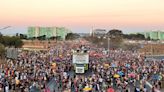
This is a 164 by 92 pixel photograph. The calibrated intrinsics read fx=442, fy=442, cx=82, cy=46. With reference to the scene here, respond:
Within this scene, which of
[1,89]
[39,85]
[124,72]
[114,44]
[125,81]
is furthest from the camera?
[114,44]

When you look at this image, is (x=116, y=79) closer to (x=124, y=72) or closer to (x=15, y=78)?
(x=124, y=72)

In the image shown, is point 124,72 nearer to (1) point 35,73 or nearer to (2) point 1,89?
(1) point 35,73

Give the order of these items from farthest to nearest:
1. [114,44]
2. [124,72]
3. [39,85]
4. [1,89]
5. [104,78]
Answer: [114,44] → [124,72] → [104,78] → [39,85] → [1,89]

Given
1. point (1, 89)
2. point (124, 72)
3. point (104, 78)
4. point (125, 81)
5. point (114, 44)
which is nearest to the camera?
point (1, 89)

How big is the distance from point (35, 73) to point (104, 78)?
519cm

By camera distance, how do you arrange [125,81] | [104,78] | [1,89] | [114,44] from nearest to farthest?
[1,89] → [125,81] → [104,78] → [114,44]

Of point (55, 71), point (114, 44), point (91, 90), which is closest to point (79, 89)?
point (91, 90)

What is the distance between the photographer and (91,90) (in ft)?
90.2

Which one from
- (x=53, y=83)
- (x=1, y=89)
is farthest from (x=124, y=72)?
(x=1, y=89)

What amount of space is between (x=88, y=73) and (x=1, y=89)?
46.5 feet

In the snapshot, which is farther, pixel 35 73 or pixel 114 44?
pixel 114 44

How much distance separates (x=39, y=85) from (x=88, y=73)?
10.8 metres

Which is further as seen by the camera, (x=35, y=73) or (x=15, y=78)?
(x=35, y=73)

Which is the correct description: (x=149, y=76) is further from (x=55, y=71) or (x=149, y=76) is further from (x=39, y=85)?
(x=39, y=85)
